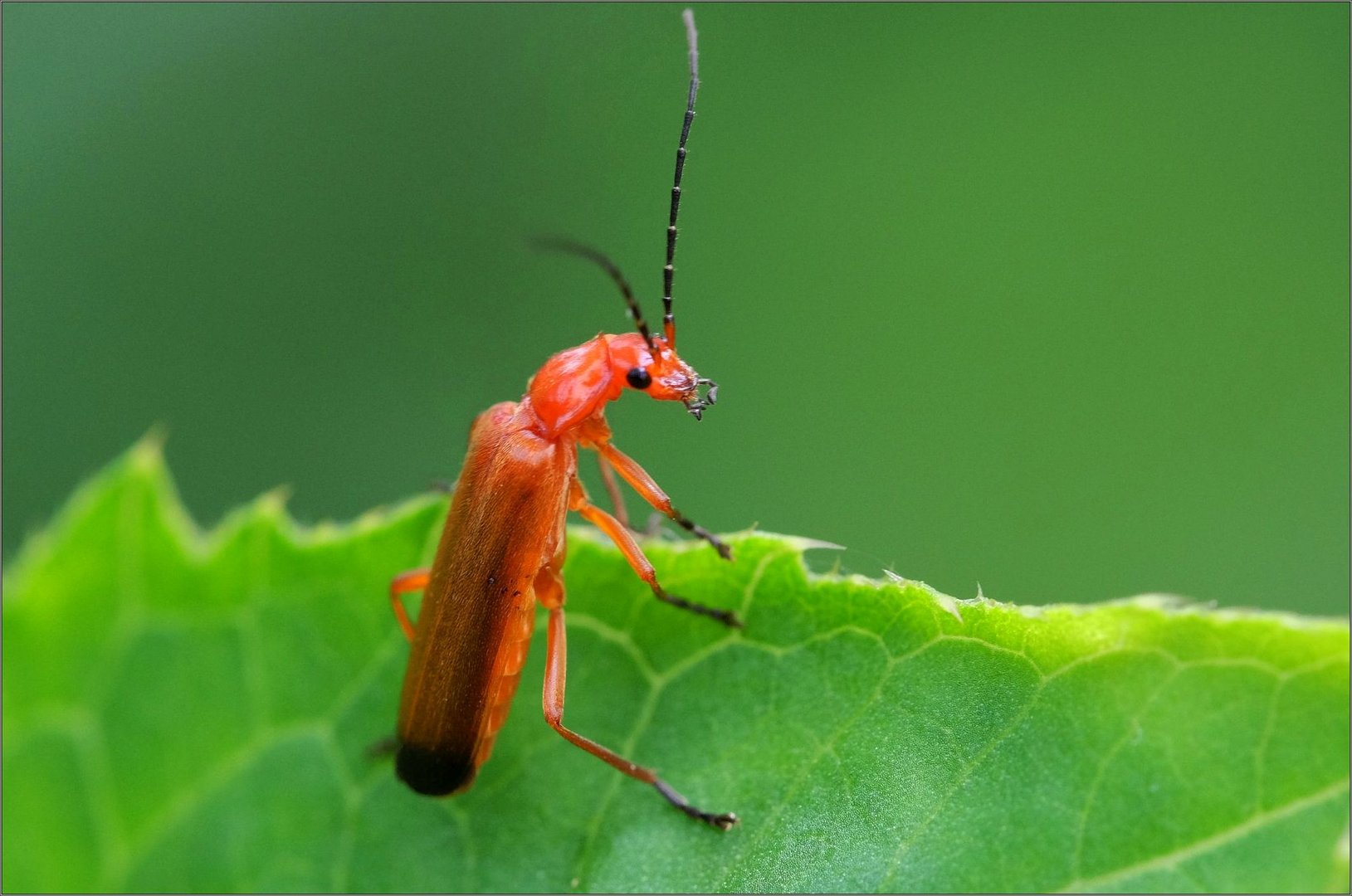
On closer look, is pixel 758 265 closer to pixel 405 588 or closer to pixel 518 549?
pixel 518 549

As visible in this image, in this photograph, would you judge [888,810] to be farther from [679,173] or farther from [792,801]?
[679,173]

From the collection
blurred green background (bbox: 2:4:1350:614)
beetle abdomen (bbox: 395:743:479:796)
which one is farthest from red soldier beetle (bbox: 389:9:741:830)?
blurred green background (bbox: 2:4:1350:614)

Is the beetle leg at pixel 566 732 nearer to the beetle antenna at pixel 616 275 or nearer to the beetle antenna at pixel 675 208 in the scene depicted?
the beetle antenna at pixel 616 275

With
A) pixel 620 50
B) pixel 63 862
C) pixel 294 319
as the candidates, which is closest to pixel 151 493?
pixel 63 862

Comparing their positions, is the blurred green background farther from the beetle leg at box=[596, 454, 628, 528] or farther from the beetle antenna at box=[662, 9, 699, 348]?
the beetle antenna at box=[662, 9, 699, 348]

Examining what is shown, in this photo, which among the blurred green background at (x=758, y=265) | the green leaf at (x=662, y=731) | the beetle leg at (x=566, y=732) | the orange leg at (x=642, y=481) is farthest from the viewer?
the blurred green background at (x=758, y=265)

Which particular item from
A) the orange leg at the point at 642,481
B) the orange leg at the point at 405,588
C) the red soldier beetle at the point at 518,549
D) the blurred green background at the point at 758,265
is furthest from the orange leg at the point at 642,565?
the blurred green background at the point at 758,265
